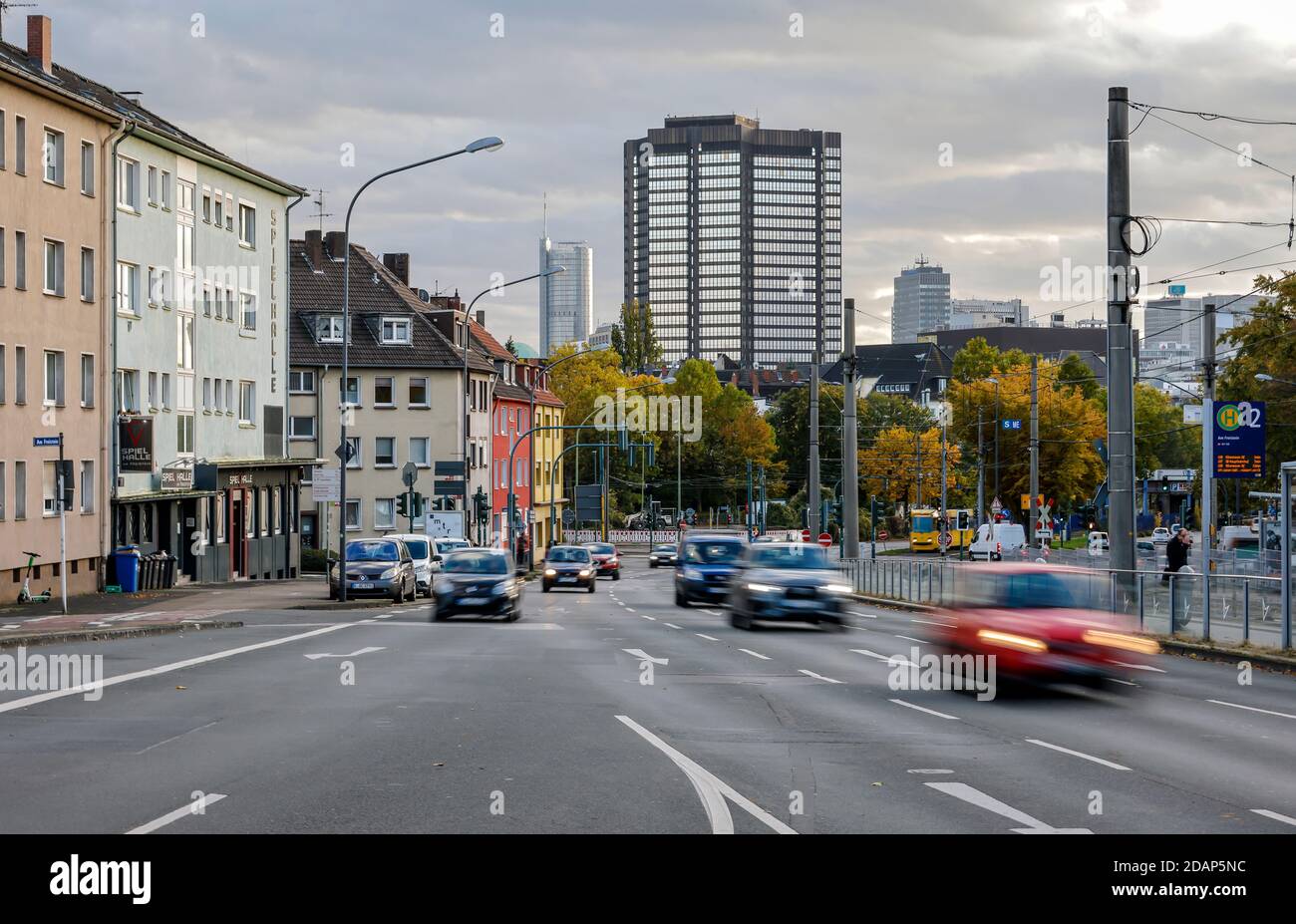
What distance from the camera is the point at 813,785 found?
1115cm

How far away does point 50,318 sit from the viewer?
1578 inches

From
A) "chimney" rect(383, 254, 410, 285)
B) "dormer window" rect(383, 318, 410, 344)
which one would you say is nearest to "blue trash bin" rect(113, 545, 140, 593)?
"dormer window" rect(383, 318, 410, 344)

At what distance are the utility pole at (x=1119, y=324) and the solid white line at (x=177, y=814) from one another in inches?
766

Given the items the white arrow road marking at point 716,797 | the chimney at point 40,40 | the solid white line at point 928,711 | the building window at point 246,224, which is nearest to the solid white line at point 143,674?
the white arrow road marking at point 716,797

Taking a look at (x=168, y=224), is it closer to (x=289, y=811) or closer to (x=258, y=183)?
(x=258, y=183)

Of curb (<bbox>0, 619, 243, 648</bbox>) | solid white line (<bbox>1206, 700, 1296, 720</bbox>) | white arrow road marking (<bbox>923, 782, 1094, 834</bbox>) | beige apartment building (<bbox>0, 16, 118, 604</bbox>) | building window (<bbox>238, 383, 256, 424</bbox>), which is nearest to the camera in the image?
white arrow road marking (<bbox>923, 782, 1094, 834</bbox>)

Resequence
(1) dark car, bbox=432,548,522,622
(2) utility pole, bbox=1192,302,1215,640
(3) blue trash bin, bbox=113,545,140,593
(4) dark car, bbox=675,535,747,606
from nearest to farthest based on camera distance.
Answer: (2) utility pole, bbox=1192,302,1215,640, (1) dark car, bbox=432,548,522,622, (4) dark car, bbox=675,535,747,606, (3) blue trash bin, bbox=113,545,140,593

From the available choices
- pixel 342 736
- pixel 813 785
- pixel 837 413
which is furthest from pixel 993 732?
pixel 837 413

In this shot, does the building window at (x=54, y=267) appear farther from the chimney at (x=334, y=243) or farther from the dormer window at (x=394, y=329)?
the chimney at (x=334, y=243)

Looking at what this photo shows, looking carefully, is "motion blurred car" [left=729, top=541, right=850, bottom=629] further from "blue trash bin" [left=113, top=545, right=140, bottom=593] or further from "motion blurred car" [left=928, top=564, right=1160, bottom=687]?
"blue trash bin" [left=113, top=545, right=140, bottom=593]

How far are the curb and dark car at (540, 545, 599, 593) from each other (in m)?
21.3

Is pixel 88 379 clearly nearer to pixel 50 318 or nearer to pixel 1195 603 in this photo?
pixel 50 318

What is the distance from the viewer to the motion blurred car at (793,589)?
29203mm

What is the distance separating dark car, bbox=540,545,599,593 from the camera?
169 ft
